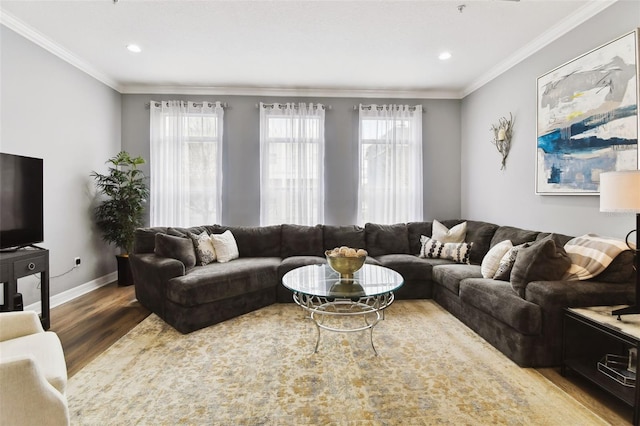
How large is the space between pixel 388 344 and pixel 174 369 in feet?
5.44

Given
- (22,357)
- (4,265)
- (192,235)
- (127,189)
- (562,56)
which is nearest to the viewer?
(22,357)

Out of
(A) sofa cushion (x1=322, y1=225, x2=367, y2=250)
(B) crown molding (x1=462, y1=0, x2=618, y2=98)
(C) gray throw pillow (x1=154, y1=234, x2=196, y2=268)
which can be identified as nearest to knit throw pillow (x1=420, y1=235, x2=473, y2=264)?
(A) sofa cushion (x1=322, y1=225, x2=367, y2=250)

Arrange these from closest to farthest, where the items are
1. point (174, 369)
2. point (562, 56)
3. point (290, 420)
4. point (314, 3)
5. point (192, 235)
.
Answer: point (290, 420), point (174, 369), point (314, 3), point (562, 56), point (192, 235)

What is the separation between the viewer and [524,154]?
3.62 metres

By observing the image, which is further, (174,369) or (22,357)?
(174,369)

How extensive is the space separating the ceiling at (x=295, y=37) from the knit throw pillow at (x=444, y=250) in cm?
221

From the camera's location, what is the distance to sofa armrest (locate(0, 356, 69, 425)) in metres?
1.20

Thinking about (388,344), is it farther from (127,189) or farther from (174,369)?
(127,189)

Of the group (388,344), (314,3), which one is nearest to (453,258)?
(388,344)

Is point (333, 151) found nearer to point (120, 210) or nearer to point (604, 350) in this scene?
point (120, 210)

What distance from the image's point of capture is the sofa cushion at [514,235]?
3.21 meters

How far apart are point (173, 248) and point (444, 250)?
3165 mm

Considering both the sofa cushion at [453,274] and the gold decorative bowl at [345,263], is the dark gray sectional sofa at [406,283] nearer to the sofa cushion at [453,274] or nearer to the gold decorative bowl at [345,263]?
the sofa cushion at [453,274]

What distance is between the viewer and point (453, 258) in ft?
12.9
